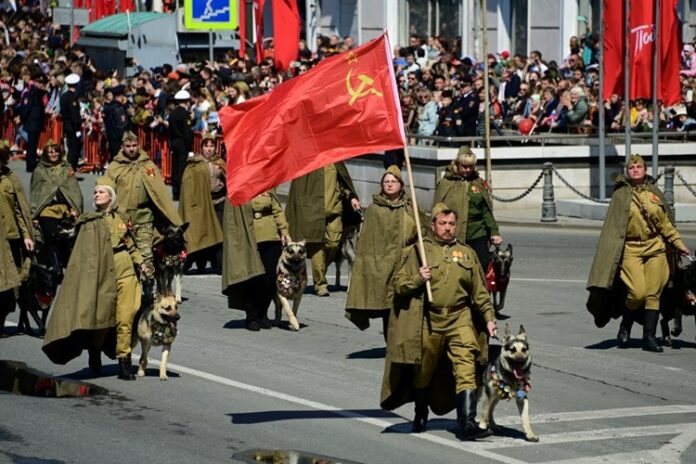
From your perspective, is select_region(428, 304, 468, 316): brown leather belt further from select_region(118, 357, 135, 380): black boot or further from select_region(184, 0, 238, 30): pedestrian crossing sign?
select_region(184, 0, 238, 30): pedestrian crossing sign

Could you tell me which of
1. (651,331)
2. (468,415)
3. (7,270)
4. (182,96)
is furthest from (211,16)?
(468,415)

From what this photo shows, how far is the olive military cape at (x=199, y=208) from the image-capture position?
851 inches

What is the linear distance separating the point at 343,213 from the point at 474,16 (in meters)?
18.9

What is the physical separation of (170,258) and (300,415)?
615 centimetres

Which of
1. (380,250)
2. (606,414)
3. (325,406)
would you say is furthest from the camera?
(380,250)

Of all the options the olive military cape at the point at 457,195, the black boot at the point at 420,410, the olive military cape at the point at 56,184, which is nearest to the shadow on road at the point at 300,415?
the black boot at the point at 420,410

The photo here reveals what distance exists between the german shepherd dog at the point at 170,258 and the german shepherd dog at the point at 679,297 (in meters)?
5.04

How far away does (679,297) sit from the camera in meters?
16.8

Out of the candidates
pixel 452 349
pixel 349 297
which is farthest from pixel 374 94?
pixel 349 297

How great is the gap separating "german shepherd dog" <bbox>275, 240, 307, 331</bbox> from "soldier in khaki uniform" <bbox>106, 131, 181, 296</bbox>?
1.46m

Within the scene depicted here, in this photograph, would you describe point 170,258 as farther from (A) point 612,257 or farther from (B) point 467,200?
(A) point 612,257

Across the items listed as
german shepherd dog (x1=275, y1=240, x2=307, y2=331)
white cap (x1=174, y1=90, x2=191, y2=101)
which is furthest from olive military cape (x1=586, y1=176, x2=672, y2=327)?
white cap (x1=174, y1=90, x2=191, y2=101)

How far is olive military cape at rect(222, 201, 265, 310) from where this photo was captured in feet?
58.6

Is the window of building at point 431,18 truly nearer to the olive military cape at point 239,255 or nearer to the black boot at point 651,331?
the olive military cape at point 239,255
